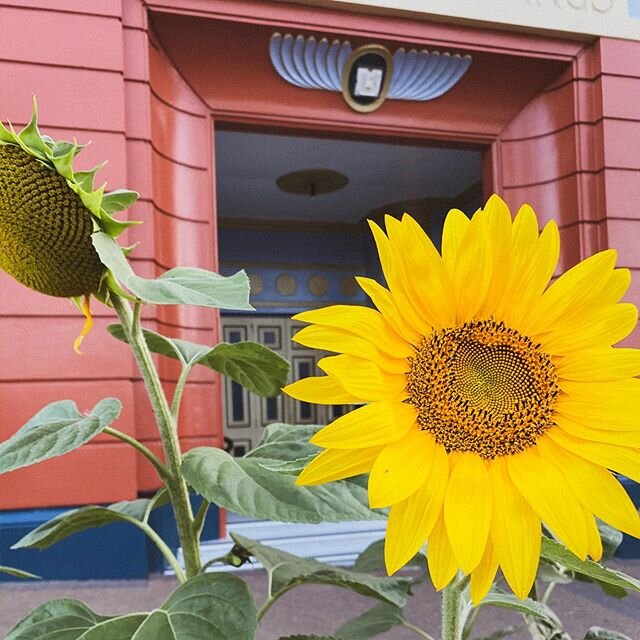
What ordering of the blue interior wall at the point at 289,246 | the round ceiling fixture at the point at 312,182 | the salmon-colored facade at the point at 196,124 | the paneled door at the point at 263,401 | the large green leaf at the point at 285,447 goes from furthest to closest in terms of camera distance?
the blue interior wall at the point at 289,246 → the paneled door at the point at 263,401 → the round ceiling fixture at the point at 312,182 → the salmon-colored facade at the point at 196,124 → the large green leaf at the point at 285,447

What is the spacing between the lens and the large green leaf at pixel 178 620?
0.26 m

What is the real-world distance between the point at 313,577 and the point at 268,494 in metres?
0.09

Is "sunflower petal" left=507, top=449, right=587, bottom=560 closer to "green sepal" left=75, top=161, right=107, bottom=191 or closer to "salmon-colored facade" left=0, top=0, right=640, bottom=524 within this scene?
"green sepal" left=75, top=161, right=107, bottom=191

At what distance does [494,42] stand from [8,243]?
262 centimetres

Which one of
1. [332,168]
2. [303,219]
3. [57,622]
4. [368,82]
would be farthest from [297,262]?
[57,622]

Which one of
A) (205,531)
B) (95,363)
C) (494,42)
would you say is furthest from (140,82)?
(205,531)

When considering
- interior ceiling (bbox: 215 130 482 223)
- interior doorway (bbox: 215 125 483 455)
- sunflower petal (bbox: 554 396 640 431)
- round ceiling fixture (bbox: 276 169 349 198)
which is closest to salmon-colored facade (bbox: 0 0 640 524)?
interior ceiling (bbox: 215 130 482 223)

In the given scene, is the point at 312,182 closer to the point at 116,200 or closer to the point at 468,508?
the point at 116,200

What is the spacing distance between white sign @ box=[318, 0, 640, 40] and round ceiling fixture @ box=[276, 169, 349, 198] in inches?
62.6

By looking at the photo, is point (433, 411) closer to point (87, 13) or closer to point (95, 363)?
point (95, 363)

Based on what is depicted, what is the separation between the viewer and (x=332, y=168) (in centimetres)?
388

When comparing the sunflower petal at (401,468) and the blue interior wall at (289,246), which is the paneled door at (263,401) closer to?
the blue interior wall at (289,246)

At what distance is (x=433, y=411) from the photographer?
0.71ft

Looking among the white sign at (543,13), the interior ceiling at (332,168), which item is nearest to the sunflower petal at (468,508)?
the white sign at (543,13)
